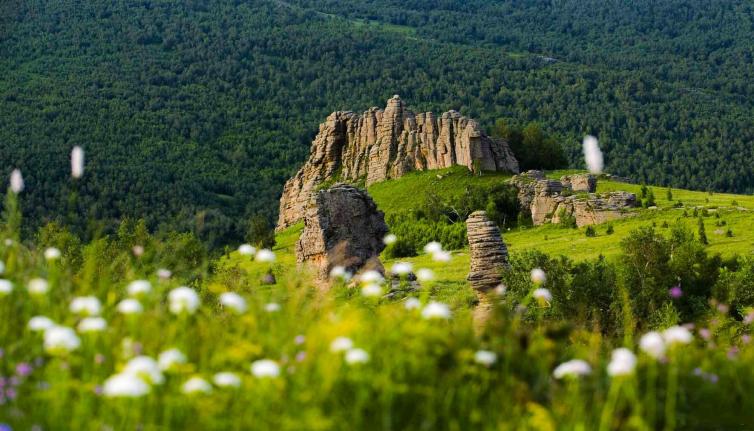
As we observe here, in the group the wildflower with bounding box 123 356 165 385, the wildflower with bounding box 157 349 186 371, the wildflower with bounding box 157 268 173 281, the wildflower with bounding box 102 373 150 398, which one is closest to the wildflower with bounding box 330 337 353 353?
the wildflower with bounding box 157 349 186 371

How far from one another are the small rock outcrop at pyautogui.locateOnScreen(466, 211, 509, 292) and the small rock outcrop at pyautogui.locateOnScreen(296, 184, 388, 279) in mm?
18553

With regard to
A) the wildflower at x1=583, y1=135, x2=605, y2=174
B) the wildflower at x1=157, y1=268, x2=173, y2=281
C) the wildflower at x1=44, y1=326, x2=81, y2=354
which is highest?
the wildflower at x1=583, y1=135, x2=605, y2=174

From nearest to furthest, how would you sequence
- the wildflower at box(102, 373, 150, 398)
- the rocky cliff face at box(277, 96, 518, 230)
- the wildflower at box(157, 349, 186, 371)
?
1. the wildflower at box(102, 373, 150, 398)
2. the wildflower at box(157, 349, 186, 371)
3. the rocky cliff face at box(277, 96, 518, 230)

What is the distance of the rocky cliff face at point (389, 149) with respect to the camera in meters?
91.6

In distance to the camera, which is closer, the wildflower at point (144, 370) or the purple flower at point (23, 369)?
the wildflower at point (144, 370)

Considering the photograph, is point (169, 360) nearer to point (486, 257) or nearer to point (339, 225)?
point (486, 257)

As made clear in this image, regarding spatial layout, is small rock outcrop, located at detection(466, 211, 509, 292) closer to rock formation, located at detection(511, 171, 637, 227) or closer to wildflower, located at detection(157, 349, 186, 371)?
wildflower, located at detection(157, 349, 186, 371)

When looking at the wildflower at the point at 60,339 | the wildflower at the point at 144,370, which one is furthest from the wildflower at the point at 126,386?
the wildflower at the point at 60,339

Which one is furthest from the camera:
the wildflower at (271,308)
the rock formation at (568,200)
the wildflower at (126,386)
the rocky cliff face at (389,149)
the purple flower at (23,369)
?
the rocky cliff face at (389,149)

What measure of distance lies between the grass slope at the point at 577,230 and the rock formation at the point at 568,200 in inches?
56.1

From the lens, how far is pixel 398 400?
5785 millimetres

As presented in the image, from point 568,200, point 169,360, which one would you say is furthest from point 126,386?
point 568,200

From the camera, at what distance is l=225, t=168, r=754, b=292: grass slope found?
5147cm

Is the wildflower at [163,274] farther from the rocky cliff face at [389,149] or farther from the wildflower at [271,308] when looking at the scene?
the rocky cliff face at [389,149]
